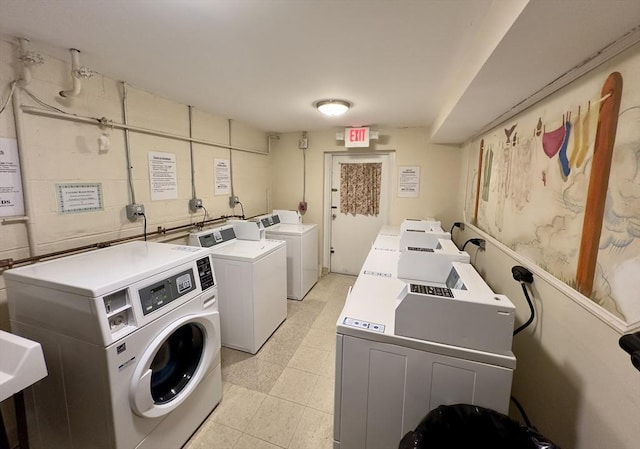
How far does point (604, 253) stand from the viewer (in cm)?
93

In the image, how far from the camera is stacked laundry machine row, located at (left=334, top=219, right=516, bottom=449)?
3.35 feet

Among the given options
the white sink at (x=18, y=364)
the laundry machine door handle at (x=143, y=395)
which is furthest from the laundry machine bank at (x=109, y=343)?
the white sink at (x=18, y=364)

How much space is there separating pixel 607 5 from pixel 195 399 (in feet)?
7.93

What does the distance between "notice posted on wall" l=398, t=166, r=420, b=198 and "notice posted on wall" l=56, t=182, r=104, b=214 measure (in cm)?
325

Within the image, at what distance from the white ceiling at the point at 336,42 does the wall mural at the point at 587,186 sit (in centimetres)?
15

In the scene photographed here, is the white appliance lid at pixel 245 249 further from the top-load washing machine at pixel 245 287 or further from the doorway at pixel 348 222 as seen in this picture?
the doorway at pixel 348 222

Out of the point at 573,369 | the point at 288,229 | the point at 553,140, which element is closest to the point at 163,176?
the point at 288,229

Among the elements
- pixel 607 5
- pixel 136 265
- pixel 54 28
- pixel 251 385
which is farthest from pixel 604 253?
pixel 54 28

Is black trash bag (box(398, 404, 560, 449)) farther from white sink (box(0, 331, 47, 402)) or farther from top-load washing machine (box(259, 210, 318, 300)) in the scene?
top-load washing machine (box(259, 210, 318, 300))

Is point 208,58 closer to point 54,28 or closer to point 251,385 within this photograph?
point 54,28

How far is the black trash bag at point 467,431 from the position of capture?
94cm

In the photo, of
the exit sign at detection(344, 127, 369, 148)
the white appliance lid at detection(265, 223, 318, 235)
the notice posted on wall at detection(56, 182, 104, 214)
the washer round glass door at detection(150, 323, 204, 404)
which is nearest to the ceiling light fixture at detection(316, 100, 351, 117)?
the exit sign at detection(344, 127, 369, 148)

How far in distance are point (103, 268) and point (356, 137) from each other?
3.01 m

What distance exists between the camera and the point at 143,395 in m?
1.21
